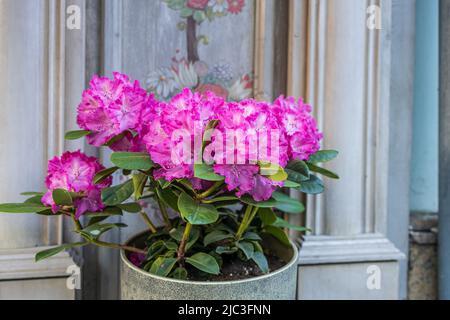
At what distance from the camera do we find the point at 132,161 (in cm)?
71

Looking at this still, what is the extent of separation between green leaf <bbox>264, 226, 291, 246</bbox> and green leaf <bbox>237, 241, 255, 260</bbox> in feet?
0.32

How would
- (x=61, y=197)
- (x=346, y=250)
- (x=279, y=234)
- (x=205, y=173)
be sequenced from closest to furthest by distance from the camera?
(x=205, y=173) → (x=61, y=197) → (x=279, y=234) → (x=346, y=250)

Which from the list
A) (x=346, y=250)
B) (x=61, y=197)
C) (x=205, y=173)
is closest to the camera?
(x=205, y=173)

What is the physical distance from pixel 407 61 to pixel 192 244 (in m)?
0.79

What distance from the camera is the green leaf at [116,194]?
0.77 metres

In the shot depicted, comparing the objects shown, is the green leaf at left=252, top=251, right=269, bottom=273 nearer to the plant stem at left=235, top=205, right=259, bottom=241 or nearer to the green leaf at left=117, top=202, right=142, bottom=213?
the plant stem at left=235, top=205, right=259, bottom=241

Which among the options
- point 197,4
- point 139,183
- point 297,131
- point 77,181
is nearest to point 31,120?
point 77,181

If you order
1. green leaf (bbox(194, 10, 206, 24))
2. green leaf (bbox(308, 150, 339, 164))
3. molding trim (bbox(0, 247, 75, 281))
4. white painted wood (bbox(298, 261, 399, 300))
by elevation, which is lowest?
white painted wood (bbox(298, 261, 399, 300))

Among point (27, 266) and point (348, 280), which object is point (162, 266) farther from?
point (348, 280)

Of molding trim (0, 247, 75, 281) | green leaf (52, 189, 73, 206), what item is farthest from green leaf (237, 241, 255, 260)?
molding trim (0, 247, 75, 281)

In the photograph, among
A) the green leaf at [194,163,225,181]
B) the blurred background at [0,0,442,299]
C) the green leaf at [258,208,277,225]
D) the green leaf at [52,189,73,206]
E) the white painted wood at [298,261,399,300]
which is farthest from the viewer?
the white painted wood at [298,261,399,300]

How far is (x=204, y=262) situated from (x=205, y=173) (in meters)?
0.18

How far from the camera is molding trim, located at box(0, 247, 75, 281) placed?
946mm

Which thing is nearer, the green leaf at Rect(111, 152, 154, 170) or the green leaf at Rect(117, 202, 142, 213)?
the green leaf at Rect(111, 152, 154, 170)
